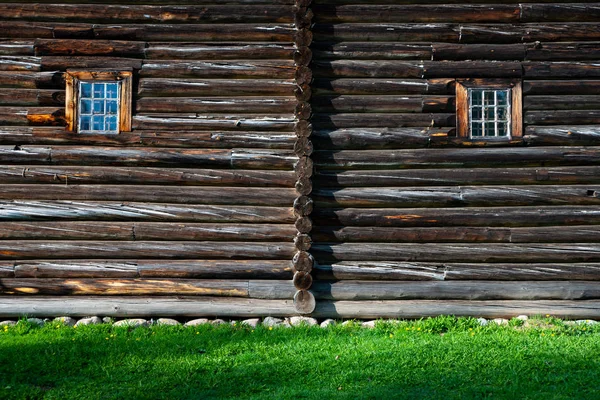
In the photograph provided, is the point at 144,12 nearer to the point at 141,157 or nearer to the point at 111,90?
the point at 111,90

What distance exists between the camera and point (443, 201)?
25.2 feet

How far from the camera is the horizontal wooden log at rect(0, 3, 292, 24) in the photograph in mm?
7781

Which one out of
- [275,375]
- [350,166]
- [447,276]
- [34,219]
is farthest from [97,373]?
[447,276]

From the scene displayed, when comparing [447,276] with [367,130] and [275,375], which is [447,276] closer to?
[367,130]

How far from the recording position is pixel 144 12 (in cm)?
781

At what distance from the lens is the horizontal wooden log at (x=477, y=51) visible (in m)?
7.84

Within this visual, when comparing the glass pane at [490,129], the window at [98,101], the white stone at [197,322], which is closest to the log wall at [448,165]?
the glass pane at [490,129]

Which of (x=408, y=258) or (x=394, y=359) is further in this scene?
(x=408, y=258)

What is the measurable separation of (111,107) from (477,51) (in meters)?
5.26

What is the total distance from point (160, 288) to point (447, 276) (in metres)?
3.95

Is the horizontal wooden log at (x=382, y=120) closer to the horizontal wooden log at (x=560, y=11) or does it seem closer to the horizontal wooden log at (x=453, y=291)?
the horizontal wooden log at (x=560, y=11)

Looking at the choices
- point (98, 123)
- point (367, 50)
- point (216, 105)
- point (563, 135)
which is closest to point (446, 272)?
point (563, 135)

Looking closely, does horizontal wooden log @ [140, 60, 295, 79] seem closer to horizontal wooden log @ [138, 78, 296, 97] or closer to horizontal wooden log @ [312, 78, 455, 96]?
Answer: horizontal wooden log @ [138, 78, 296, 97]

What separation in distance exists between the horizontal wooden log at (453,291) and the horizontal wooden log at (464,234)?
0.61 meters
